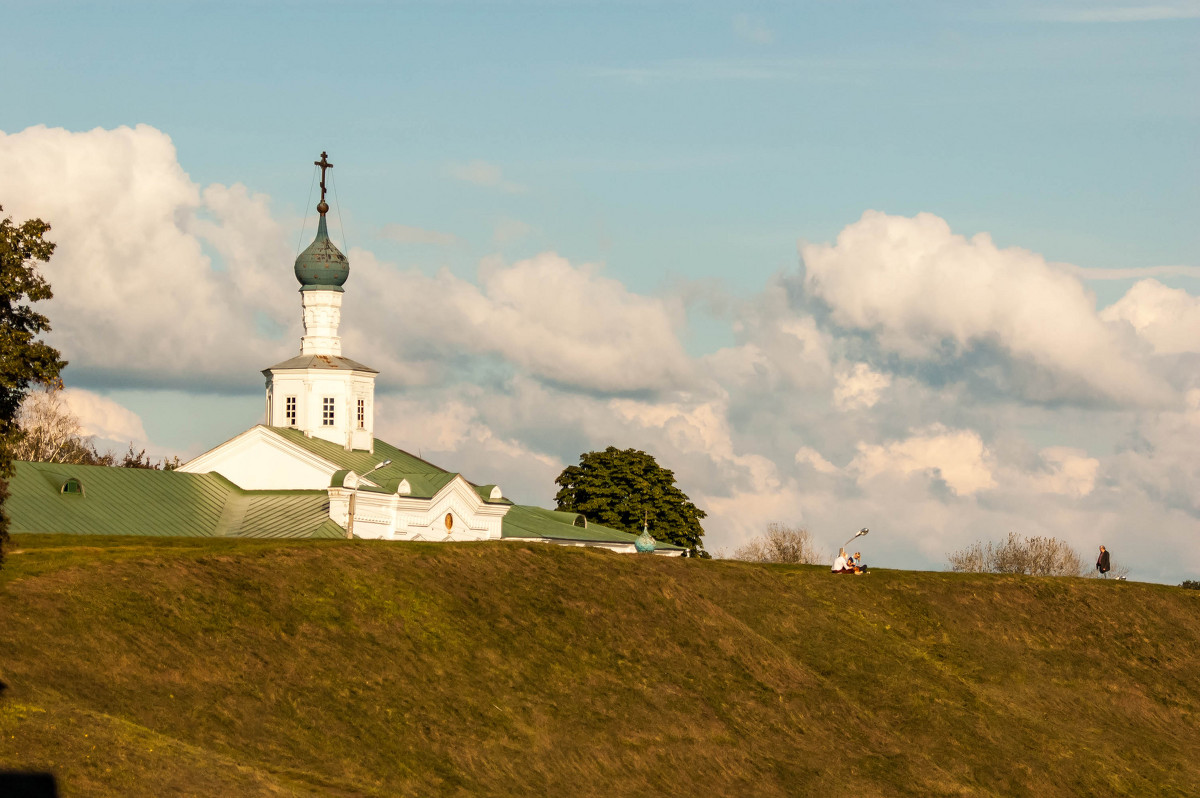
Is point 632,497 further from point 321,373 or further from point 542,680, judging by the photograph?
point 542,680

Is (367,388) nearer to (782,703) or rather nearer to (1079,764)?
(782,703)

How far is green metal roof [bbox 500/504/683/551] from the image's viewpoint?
74.1 meters

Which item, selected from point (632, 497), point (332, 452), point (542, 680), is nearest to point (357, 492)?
point (332, 452)

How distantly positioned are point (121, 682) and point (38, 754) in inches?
233

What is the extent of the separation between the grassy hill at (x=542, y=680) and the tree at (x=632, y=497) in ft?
108

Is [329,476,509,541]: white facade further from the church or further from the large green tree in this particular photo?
the large green tree

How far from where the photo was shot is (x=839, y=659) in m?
46.9

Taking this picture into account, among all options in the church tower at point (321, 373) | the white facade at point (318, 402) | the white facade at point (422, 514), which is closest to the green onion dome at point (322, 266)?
the church tower at point (321, 373)

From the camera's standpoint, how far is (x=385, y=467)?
234 ft

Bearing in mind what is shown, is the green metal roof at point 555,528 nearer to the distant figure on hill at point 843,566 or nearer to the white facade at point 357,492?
the white facade at point 357,492

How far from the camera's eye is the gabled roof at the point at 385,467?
63094 millimetres

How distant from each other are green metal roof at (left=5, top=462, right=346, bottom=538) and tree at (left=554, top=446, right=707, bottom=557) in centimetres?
2819

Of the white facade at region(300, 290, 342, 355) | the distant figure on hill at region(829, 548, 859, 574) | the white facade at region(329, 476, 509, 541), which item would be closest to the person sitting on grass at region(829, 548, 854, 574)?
the distant figure on hill at region(829, 548, 859, 574)

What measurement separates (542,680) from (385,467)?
3497 cm
